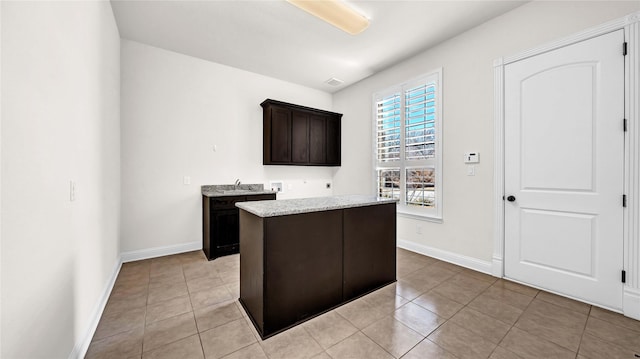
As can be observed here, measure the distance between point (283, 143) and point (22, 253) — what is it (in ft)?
11.6

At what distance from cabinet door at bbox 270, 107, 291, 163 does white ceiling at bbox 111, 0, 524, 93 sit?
780 mm

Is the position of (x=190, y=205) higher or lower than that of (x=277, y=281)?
higher

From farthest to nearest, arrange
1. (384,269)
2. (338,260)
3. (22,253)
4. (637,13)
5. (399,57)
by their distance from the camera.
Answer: (399,57) → (384,269) → (338,260) → (637,13) → (22,253)

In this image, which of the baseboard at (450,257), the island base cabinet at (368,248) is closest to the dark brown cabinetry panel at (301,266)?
the island base cabinet at (368,248)

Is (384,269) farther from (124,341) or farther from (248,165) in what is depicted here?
(248,165)

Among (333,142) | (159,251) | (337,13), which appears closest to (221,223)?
(159,251)

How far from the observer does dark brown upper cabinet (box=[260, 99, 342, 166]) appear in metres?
4.20

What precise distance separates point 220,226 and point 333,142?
277cm

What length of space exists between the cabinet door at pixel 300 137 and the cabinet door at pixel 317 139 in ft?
0.32

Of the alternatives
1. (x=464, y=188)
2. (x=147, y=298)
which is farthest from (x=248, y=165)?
(x=464, y=188)

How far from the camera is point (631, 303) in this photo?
1953mm

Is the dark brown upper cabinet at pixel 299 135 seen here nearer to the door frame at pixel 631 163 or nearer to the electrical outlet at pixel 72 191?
the electrical outlet at pixel 72 191

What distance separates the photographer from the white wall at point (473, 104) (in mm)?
2422

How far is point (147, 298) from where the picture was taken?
2262 millimetres
